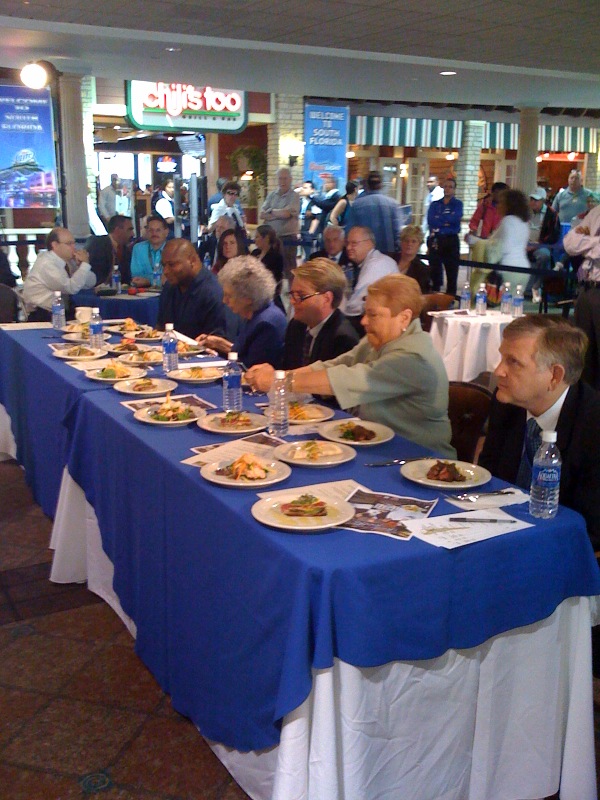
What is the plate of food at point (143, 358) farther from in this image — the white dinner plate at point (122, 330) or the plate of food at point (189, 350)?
the white dinner plate at point (122, 330)

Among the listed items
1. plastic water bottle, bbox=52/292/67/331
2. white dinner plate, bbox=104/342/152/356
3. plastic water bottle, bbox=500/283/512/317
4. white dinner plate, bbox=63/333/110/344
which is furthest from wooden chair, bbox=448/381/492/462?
plastic water bottle, bbox=500/283/512/317

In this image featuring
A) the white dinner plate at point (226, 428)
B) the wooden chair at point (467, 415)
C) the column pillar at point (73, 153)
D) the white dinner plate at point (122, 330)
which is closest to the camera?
the white dinner plate at point (226, 428)

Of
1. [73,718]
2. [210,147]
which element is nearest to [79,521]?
[73,718]

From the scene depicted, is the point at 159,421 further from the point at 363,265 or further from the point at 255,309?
the point at 363,265

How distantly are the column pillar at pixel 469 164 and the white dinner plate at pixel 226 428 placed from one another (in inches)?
664

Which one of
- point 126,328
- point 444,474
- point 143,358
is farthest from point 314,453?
point 126,328

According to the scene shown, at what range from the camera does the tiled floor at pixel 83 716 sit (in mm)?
2115

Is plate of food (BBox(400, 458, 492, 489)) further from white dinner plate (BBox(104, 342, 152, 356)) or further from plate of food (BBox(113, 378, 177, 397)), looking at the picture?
white dinner plate (BBox(104, 342, 152, 356))

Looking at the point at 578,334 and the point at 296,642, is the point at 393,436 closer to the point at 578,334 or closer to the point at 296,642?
the point at 578,334

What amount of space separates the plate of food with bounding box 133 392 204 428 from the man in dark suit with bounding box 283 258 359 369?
74 cm

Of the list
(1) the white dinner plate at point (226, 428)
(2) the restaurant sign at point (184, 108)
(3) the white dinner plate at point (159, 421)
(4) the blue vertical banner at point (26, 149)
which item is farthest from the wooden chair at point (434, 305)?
(2) the restaurant sign at point (184, 108)

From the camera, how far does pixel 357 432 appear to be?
2.49 metres

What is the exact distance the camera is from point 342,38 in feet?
25.1

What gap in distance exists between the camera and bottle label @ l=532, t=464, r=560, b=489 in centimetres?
186
